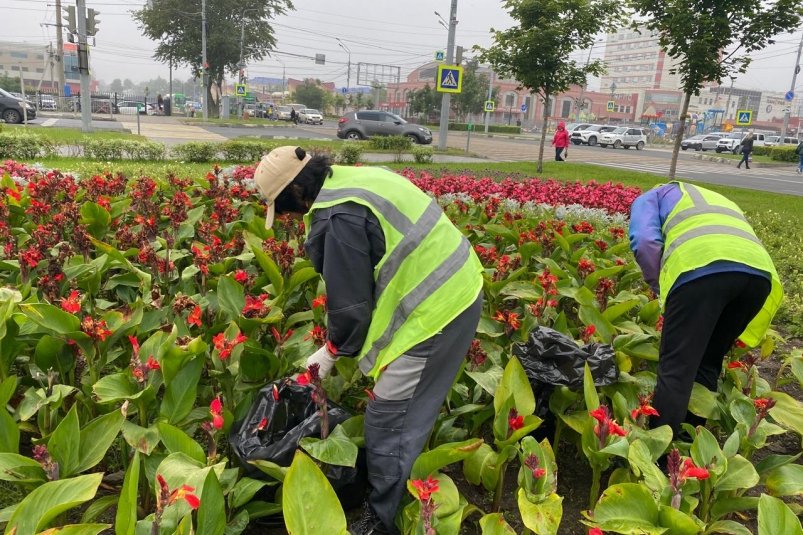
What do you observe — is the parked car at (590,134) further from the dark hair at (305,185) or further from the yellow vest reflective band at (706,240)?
the dark hair at (305,185)

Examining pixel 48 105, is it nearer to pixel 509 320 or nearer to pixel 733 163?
pixel 733 163

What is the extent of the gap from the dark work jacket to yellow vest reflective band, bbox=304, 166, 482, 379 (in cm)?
3

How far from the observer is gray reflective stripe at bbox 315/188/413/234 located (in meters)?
2.08

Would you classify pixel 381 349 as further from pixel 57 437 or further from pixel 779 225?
pixel 779 225

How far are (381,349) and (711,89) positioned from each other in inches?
4245

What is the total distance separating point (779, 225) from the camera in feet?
29.3

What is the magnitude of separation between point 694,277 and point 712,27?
11.7 meters

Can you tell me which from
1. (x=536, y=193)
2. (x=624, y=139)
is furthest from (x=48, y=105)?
(x=536, y=193)

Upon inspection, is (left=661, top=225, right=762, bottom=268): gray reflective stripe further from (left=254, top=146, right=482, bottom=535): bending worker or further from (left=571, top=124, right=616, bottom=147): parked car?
(left=571, top=124, right=616, bottom=147): parked car

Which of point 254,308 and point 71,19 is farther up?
point 71,19

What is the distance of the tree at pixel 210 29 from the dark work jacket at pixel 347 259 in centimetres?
4182

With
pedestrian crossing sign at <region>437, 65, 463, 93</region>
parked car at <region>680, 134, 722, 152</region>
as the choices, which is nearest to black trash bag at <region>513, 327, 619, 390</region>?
pedestrian crossing sign at <region>437, 65, 463, 93</region>

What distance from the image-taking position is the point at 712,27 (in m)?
12.0

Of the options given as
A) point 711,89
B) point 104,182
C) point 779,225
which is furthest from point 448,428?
point 711,89
